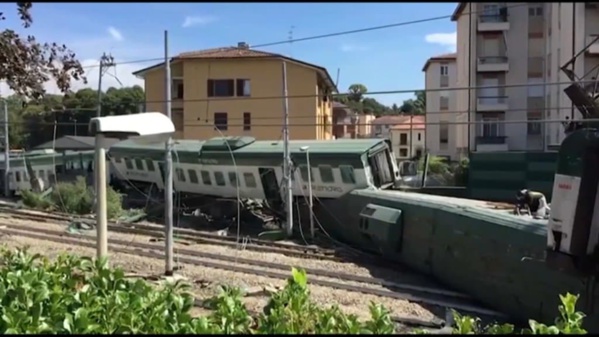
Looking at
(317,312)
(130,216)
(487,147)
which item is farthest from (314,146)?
(487,147)

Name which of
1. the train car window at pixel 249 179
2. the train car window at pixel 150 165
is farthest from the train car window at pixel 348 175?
the train car window at pixel 150 165

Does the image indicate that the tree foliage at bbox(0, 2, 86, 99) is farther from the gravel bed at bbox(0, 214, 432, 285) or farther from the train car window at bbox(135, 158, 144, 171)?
the train car window at bbox(135, 158, 144, 171)

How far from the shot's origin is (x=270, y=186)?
2150 cm

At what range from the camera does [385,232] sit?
1584 centimetres

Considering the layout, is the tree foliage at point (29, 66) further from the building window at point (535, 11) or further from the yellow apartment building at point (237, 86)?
the building window at point (535, 11)

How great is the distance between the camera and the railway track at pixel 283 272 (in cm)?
1228

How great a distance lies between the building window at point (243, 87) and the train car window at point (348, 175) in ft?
81.5

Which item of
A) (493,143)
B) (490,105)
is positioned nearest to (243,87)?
(490,105)

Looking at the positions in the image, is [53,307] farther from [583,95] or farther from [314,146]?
[314,146]

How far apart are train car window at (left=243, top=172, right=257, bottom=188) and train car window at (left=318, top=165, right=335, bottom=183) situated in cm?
262

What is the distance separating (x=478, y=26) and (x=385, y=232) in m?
32.7

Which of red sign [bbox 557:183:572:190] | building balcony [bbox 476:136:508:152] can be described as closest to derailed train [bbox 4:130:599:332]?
red sign [bbox 557:183:572:190]

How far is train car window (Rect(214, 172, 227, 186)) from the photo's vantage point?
22.7 metres

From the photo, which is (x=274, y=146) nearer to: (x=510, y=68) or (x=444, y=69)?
(x=510, y=68)
